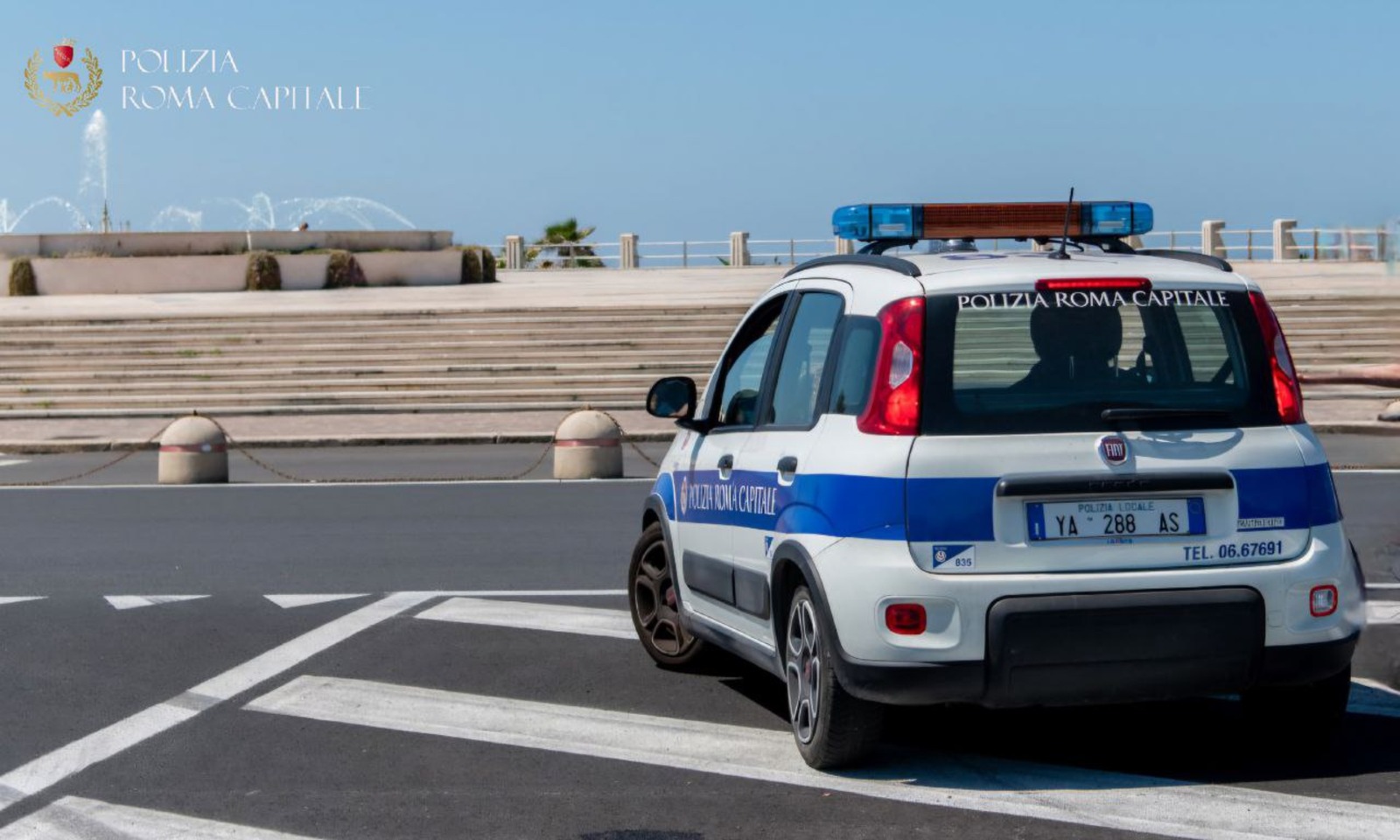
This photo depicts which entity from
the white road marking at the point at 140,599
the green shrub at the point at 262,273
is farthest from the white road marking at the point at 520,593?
the green shrub at the point at 262,273

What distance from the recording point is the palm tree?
59.4 m

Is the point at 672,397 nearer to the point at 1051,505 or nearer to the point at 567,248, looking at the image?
the point at 1051,505

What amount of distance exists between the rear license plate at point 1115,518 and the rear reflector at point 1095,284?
0.70 m

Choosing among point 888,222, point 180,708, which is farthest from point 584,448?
point 888,222

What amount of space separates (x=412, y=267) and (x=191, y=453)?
1112 inches

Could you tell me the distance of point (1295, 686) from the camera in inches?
237

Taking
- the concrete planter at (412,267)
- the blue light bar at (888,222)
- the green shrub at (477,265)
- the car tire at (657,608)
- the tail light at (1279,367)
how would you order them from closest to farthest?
the tail light at (1279,367), the blue light bar at (888,222), the car tire at (657,608), the concrete planter at (412,267), the green shrub at (477,265)

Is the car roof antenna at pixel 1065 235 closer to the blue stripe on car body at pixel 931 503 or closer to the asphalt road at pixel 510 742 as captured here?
the blue stripe on car body at pixel 931 503

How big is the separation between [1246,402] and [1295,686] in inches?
40.2

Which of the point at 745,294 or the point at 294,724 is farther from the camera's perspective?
the point at 745,294

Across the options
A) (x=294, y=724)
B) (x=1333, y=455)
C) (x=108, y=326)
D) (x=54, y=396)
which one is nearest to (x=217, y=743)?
(x=294, y=724)

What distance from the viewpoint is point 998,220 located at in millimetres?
6547

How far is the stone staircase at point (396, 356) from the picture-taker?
2783 cm

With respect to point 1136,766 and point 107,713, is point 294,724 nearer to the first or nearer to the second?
point 107,713
